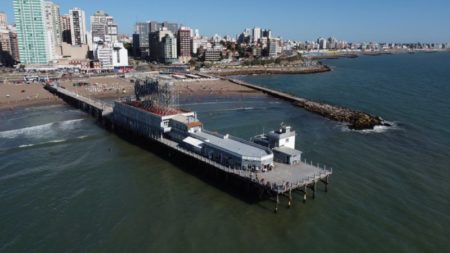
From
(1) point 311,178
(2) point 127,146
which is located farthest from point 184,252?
(2) point 127,146

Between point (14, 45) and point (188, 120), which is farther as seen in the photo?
point (14, 45)

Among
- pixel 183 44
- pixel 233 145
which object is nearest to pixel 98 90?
pixel 233 145

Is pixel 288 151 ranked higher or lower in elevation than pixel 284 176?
higher

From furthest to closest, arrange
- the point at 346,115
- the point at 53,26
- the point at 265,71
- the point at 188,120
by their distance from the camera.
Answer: the point at 53,26
the point at 265,71
the point at 346,115
the point at 188,120

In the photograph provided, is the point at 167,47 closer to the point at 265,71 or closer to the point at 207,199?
the point at 265,71

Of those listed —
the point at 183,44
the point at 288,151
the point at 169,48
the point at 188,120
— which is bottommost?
the point at 288,151

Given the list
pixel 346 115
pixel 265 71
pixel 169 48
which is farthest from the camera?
pixel 169 48

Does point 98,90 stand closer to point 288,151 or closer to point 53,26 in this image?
point 288,151
